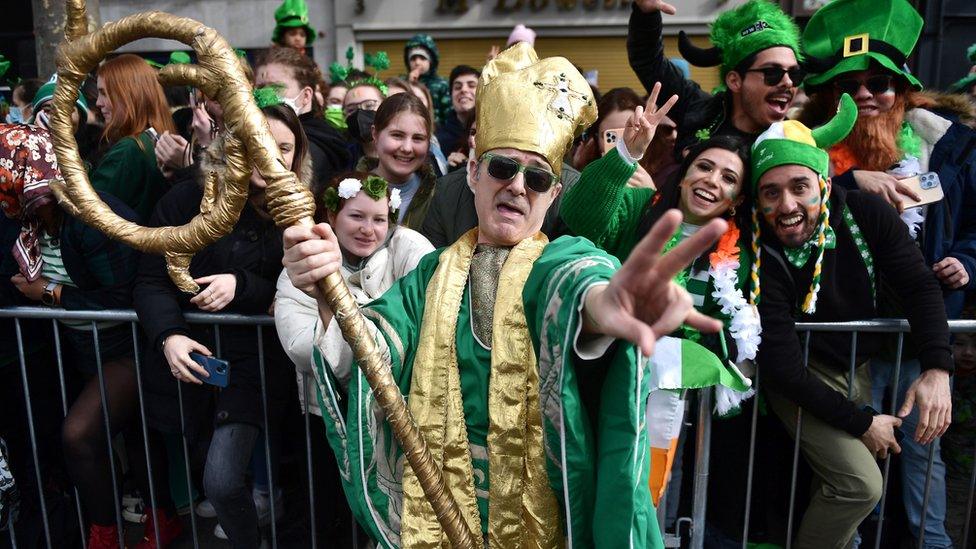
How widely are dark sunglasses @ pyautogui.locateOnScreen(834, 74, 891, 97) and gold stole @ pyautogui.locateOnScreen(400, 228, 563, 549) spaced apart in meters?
1.94

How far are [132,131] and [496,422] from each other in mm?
2549

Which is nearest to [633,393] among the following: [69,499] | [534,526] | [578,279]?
[578,279]

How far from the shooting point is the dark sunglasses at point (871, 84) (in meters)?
3.17

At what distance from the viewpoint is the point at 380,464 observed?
2.06 metres

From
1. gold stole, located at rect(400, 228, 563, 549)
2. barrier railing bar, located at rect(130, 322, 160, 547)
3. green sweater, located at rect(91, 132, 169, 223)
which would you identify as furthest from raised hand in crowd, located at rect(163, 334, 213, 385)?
gold stole, located at rect(400, 228, 563, 549)

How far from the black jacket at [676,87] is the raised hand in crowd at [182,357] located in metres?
2.13

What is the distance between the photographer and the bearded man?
2.62m

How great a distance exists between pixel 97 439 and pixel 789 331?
8.81 feet

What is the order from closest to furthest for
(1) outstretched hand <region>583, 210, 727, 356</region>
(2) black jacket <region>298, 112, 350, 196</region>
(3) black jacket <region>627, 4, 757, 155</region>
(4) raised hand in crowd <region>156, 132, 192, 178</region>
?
(1) outstretched hand <region>583, 210, 727, 356</region>, (3) black jacket <region>627, 4, 757, 155</region>, (4) raised hand in crowd <region>156, 132, 192, 178</region>, (2) black jacket <region>298, 112, 350, 196</region>

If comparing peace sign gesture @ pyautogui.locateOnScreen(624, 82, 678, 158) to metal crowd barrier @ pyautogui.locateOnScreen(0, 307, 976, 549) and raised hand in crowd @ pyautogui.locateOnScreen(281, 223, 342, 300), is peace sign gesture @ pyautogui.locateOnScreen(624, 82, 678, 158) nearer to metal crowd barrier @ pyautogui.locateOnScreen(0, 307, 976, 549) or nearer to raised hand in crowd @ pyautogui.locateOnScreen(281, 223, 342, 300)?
metal crowd barrier @ pyautogui.locateOnScreen(0, 307, 976, 549)

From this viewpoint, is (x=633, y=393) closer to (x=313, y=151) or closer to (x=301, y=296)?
(x=301, y=296)

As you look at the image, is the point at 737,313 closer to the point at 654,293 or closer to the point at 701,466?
the point at 701,466

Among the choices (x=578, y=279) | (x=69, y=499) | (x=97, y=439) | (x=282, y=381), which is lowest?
(x=69, y=499)

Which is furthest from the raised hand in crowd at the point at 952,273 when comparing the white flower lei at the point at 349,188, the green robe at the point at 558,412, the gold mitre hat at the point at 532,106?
the white flower lei at the point at 349,188
